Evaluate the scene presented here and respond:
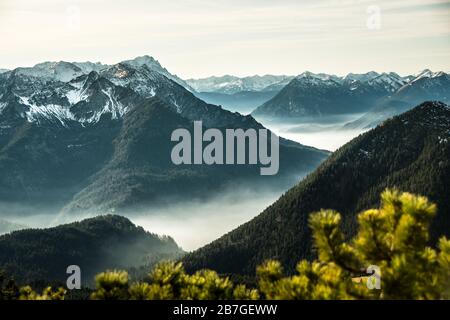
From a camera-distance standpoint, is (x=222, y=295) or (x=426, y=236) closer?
(x=426, y=236)

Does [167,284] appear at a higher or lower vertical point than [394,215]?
lower

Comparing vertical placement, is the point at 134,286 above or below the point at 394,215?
below

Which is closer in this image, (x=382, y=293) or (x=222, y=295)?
(x=382, y=293)

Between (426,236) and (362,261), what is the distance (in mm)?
2520
